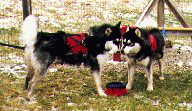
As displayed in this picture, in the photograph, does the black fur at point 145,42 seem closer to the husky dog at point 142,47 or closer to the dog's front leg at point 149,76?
the husky dog at point 142,47

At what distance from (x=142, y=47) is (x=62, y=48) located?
1.53 m

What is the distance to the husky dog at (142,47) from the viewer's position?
12.9ft

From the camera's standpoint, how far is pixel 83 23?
10.7 metres

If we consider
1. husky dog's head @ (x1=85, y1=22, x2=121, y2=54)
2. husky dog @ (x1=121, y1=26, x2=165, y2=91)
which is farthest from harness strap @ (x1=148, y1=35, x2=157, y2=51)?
husky dog's head @ (x1=85, y1=22, x2=121, y2=54)

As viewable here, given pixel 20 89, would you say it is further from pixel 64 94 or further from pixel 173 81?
pixel 173 81

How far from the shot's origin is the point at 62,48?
3850 mm

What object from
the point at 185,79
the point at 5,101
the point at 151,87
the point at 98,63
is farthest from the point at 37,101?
the point at 185,79

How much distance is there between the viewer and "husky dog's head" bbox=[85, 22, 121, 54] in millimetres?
3895

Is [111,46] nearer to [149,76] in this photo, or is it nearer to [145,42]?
[145,42]

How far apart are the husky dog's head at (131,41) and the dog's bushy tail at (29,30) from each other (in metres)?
1.58

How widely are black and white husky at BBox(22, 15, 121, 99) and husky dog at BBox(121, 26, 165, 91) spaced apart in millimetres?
211

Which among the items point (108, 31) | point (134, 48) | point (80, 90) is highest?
point (108, 31)

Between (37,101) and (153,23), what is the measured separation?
2971 mm

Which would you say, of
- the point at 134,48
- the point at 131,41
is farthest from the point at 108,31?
the point at 134,48
